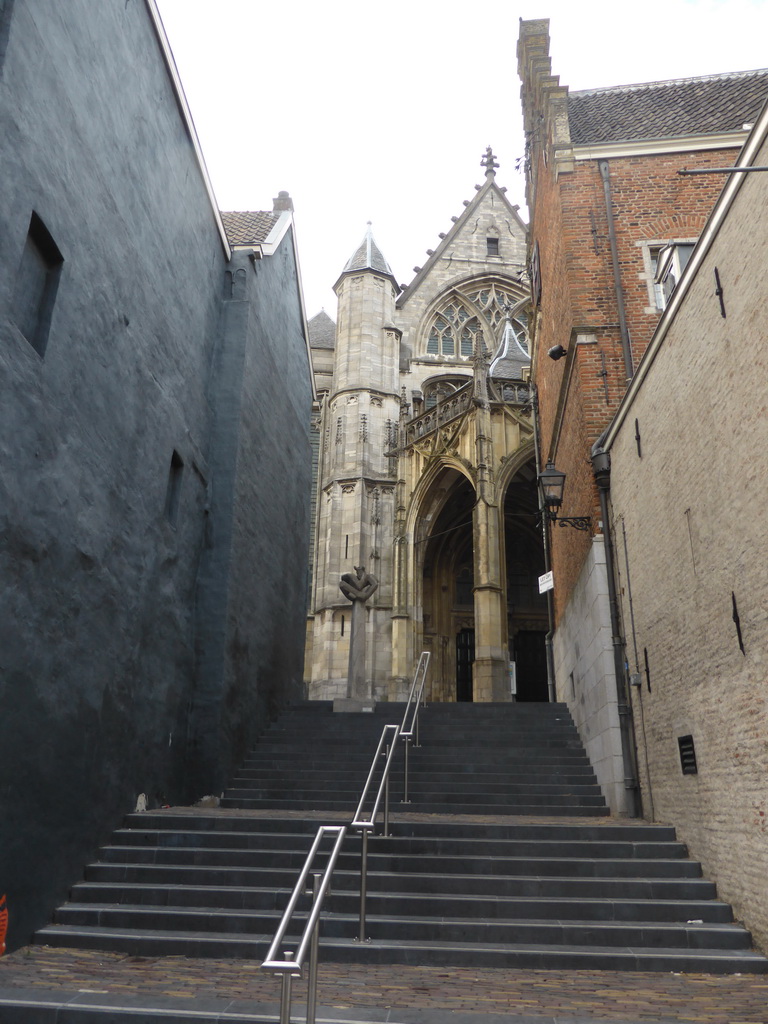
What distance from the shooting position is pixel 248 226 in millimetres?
13336

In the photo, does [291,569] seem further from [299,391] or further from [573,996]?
[573,996]

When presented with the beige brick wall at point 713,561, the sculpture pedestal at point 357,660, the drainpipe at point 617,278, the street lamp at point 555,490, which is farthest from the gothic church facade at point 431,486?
the beige brick wall at point 713,561

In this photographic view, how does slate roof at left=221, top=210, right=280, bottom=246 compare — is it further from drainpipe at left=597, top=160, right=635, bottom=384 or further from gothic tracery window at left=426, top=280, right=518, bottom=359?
gothic tracery window at left=426, top=280, right=518, bottom=359

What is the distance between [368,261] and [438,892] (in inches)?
1000

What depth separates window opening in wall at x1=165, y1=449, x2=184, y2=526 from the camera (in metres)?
8.90

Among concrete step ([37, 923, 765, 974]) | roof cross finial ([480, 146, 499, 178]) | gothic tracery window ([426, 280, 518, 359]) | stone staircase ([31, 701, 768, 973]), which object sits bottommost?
concrete step ([37, 923, 765, 974])

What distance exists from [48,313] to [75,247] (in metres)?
0.75

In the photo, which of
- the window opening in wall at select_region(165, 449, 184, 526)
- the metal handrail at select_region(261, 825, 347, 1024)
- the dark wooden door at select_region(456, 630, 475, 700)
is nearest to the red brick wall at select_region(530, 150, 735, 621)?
the window opening in wall at select_region(165, 449, 184, 526)

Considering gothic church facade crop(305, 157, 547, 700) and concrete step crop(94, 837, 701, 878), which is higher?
gothic church facade crop(305, 157, 547, 700)

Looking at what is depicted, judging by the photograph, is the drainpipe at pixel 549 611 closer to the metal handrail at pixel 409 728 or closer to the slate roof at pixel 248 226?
the metal handrail at pixel 409 728

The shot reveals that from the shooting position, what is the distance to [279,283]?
534 inches

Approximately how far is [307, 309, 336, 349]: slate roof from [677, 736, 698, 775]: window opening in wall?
27.3 meters

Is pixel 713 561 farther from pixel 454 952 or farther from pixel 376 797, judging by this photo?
pixel 376 797

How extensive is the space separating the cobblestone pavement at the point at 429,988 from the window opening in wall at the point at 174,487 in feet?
15.5
